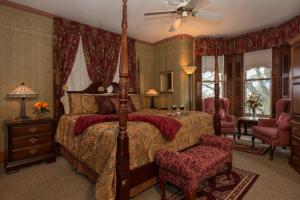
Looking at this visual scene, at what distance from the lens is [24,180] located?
264 cm

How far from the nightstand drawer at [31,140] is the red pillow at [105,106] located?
1024 millimetres

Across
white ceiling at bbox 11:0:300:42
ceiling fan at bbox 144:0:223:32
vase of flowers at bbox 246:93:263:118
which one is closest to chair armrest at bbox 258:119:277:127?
vase of flowers at bbox 246:93:263:118

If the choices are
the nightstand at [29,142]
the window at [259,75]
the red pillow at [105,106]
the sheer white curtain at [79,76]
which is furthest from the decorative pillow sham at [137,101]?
the window at [259,75]

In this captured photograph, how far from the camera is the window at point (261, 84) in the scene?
5059mm

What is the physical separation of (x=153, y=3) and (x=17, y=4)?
8.35 feet

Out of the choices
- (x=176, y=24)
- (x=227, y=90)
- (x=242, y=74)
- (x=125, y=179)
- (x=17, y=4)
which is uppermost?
(x=17, y=4)

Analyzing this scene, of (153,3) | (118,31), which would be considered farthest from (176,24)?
(118,31)

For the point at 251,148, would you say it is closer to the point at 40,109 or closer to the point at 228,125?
the point at 228,125

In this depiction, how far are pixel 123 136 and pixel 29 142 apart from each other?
221 centimetres

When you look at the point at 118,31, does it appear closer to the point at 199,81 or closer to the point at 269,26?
the point at 199,81

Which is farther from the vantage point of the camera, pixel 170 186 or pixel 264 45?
pixel 264 45

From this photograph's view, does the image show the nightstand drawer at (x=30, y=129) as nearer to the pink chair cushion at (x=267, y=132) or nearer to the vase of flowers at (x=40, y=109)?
the vase of flowers at (x=40, y=109)

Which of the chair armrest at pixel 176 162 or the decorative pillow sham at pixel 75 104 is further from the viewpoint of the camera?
the decorative pillow sham at pixel 75 104

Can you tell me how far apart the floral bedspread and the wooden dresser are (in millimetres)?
1688
